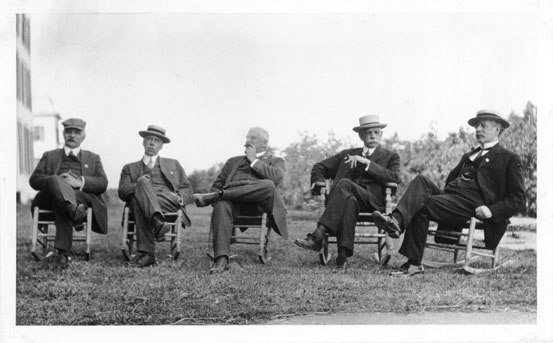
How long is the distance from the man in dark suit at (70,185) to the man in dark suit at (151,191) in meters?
0.26

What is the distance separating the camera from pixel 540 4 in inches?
202

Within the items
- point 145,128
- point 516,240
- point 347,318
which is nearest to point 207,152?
point 145,128

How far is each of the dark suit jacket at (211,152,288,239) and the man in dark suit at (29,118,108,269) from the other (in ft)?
3.56

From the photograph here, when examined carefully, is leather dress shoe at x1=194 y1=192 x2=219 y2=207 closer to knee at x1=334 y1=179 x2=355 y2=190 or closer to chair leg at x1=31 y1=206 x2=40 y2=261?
knee at x1=334 y1=179 x2=355 y2=190

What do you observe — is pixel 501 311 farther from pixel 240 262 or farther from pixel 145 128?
pixel 145 128

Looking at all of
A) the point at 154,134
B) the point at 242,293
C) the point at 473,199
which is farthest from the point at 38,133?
the point at 473,199

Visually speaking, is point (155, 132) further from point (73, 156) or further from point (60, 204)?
point (60, 204)

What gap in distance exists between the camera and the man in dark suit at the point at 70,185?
544cm

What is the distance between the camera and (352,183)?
548cm

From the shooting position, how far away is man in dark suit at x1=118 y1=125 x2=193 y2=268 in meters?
5.46

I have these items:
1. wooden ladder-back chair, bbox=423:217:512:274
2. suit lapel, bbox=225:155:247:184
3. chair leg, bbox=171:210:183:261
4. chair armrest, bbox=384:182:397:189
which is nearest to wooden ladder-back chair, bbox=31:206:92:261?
chair leg, bbox=171:210:183:261

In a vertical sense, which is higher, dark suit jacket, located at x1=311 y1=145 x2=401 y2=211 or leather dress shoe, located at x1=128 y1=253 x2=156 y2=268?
dark suit jacket, located at x1=311 y1=145 x2=401 y2=211

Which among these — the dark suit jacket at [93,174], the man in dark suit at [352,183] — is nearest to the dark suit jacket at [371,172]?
the man in dark suit at [352,183]

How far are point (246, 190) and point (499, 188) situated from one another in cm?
216
